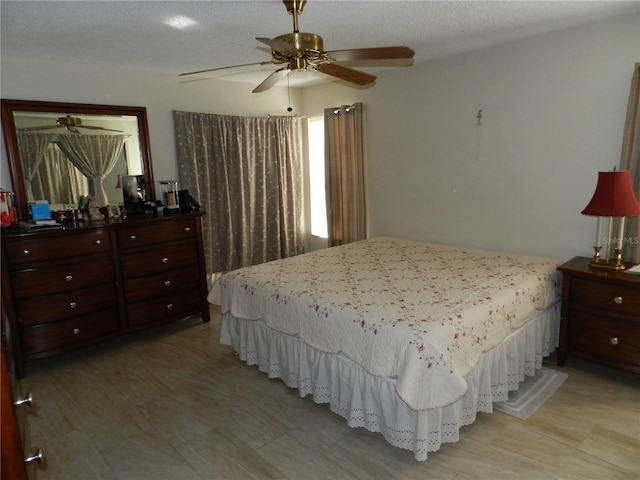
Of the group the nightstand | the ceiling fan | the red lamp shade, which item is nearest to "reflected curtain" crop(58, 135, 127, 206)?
the ceiling fan

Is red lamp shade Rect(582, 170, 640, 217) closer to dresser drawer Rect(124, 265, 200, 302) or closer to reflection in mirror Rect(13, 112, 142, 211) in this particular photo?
dresser drawer Rect(124, 265, 200, 302)

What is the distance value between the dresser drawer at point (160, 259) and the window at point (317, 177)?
1.89 m

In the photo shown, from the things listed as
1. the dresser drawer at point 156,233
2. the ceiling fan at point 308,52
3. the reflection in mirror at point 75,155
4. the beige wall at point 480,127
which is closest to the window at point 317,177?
the beige wall at point 480,127

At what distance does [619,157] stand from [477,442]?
2203 mm

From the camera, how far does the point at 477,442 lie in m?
2.18

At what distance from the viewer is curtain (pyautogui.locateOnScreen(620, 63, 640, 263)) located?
109 inches

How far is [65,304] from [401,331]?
254 centimetres

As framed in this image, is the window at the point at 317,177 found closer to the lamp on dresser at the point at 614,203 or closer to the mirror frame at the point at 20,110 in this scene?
the mirror frame at the point at 20,110

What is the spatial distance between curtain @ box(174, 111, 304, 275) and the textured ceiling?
1.01m

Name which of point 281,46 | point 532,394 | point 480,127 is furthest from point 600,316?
point 281,46

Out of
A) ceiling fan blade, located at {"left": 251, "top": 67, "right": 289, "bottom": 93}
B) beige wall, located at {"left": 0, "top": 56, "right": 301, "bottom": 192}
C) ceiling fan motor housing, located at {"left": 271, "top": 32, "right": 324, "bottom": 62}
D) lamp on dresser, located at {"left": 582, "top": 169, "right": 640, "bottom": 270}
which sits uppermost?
beige wall, located at {"left": 0, "top": 56, "right": 301, "bottom": 192}

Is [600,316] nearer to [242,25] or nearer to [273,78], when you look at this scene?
[273,78]

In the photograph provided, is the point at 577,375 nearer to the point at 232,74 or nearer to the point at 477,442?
the point at 477,442

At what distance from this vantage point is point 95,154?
3.65m
